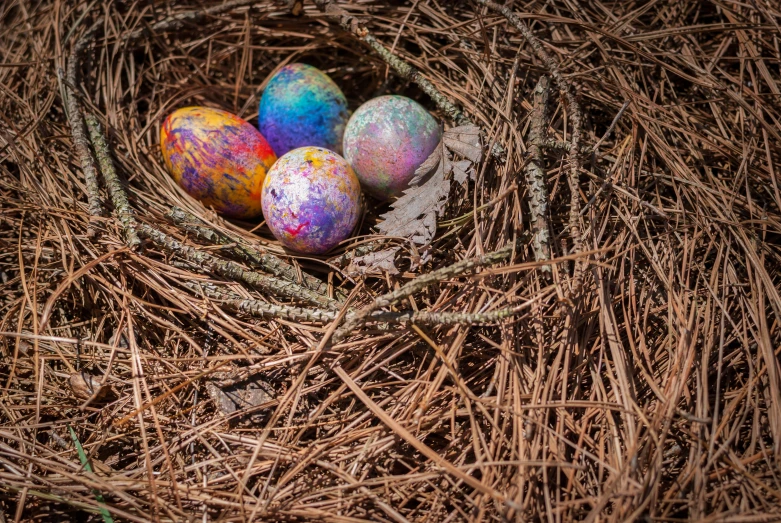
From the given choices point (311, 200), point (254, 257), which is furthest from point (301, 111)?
point (254, 257)

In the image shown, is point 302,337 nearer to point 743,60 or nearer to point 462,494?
point 462,494

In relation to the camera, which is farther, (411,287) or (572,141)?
(572,141)

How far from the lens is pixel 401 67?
6.76 ft

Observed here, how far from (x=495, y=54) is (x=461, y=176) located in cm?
69

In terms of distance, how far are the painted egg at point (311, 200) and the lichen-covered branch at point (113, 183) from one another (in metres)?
0.48

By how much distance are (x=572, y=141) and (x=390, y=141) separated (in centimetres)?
68

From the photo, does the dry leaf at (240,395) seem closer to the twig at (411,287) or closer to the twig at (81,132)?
the twig at (411,287)

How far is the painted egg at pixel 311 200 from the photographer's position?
5.97ft

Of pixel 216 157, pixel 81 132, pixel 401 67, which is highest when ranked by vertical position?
pixel 81 132

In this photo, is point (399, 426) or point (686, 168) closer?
point (399, 426)

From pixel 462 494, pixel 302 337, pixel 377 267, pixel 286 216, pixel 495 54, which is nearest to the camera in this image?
pixel 462 494

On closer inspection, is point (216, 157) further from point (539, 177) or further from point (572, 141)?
point (572, 141)

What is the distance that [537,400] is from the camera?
1.42 m

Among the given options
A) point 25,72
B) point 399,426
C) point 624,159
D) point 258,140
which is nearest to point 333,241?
point 258,140
